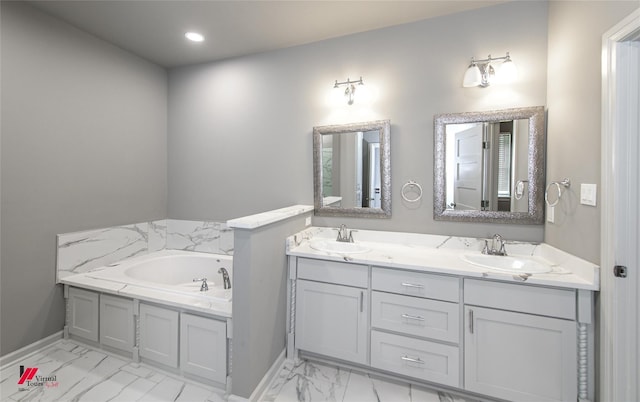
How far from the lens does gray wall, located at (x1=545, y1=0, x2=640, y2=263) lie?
1397 mm

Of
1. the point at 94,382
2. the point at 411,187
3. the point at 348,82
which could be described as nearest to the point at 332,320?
the point at 411,187

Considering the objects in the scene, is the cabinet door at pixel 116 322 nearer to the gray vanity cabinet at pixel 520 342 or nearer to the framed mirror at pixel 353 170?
the framed mirror at pixel 353 170

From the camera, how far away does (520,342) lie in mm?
1510

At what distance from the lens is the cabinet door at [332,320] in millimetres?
1843

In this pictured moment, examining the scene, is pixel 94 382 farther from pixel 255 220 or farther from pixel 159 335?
pixel 255 220

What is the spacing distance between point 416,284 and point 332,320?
64 cm

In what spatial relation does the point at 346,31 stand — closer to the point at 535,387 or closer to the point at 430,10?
the point at 430,10

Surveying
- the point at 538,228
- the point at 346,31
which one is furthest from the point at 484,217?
the point at 346,31

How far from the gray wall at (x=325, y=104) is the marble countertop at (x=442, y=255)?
0.30 feet

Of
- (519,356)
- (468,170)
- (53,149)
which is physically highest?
(53,149)

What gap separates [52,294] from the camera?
7.27 feet

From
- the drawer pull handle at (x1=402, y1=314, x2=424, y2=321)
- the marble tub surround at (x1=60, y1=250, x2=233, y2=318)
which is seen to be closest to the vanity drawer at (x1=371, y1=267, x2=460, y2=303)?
the drawer pull handle at (x1=402, y1=314, x2=424, y2=321)

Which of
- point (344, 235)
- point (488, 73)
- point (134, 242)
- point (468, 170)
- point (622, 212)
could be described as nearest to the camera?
point (622, 212)

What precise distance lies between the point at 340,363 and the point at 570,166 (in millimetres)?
1944
